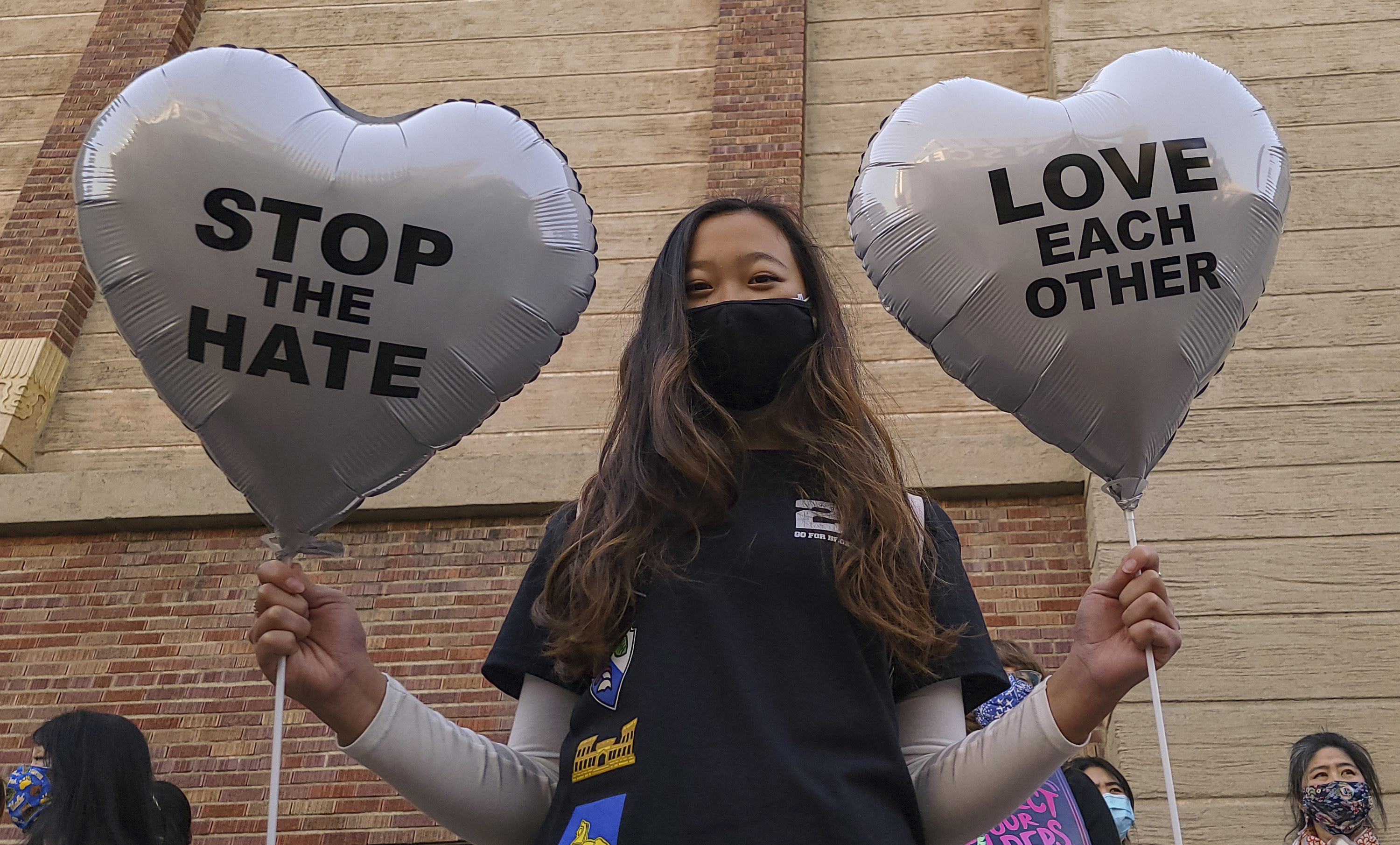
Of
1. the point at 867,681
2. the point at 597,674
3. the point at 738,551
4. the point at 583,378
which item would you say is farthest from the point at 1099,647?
the point at 583,378

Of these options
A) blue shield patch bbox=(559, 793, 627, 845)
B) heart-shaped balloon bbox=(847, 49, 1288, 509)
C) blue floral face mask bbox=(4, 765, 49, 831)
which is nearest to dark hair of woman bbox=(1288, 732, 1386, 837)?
heart-shaped balloon bbox=(847, 49, 1288, 509)

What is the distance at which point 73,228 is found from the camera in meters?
7.71

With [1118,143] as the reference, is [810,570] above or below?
below

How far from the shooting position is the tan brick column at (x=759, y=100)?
24.6 ft

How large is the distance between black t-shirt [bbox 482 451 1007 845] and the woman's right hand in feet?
0.62

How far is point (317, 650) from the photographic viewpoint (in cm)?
177

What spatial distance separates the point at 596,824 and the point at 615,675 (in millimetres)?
208

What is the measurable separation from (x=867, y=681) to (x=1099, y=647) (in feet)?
1.05

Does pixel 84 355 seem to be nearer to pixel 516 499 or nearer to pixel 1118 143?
pixel 516 499

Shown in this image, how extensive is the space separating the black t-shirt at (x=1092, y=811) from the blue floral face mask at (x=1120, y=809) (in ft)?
3.71

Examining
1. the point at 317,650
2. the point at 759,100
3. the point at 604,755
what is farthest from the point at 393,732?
the point at 759,100

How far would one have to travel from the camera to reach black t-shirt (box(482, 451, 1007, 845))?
59.2 inches

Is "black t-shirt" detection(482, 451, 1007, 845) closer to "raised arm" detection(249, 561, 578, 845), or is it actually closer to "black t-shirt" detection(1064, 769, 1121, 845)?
"raised arm" detection(249, 561, 578, 845)

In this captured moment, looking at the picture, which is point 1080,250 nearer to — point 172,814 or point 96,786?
point 96,786
